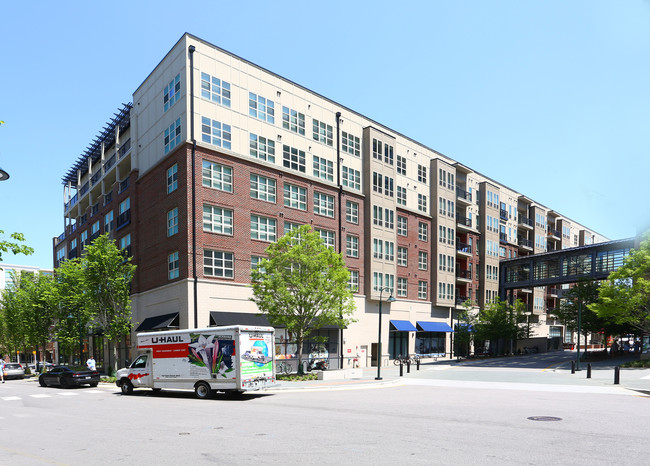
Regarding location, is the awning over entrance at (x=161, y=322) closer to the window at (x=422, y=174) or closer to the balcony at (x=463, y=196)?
the window at (x=422, y=174)

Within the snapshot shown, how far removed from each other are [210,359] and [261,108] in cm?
2329

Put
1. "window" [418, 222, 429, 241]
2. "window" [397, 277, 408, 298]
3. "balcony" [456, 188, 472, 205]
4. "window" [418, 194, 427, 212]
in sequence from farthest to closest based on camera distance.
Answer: "balcony" [456, 188, 472, 205], "window" [418, 194, 427, 212], "window" [418, 222, 429, 241], "window" [397, 277, 408, 298]

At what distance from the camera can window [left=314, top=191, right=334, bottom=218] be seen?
43.1 metres

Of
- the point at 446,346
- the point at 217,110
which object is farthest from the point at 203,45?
the point at 446,346

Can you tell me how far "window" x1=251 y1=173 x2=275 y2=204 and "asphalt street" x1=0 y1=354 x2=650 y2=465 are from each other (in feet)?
58.2

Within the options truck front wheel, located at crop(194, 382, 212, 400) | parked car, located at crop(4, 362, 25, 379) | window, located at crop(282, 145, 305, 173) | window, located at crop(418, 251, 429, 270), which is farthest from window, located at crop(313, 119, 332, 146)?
parked car, located at crop(4, 362, 25, 379)

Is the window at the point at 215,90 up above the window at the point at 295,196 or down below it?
above

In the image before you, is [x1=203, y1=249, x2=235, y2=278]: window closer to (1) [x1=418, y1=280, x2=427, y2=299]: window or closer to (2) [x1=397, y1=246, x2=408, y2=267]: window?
(2) [x1=397, y1=246, x2=408, y2=267]: window

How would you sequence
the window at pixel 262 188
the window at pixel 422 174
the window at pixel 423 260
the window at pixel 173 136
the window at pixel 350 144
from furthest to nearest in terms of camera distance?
the window at pixel 422 174
the window at pixel 423 260
the window at pixel 350 144
the window at pixel 262 188
the window at pixel 173 136

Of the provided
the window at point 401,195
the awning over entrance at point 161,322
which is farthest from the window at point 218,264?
the window at point 401,195

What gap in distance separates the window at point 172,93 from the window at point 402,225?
2465cm

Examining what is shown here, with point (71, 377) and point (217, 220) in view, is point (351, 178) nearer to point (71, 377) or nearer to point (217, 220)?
point (217, 220)

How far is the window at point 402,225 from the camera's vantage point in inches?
2025

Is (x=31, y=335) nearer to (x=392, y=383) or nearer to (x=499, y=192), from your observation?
(x=392, y=383)
